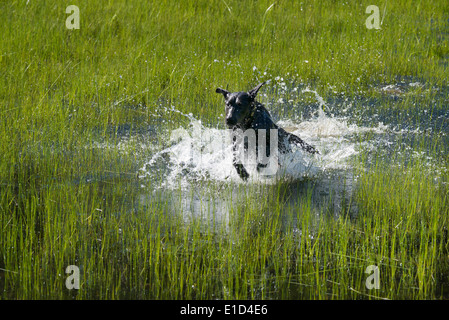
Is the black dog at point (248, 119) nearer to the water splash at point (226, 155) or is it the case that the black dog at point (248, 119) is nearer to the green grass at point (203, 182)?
the water splash at point (226, 155)

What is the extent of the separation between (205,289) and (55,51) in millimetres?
6993

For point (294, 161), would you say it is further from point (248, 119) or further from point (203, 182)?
point (203, 182)

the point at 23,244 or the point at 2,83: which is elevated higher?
the point at 2,83

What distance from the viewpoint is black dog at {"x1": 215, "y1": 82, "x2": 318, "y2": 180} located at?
6.23m

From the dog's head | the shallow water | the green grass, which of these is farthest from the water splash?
the dog's head

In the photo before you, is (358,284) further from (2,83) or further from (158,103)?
(2,83)

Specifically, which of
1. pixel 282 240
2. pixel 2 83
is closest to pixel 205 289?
A: pixel 282 240

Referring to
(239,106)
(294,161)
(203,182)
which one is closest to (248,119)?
(239,106)

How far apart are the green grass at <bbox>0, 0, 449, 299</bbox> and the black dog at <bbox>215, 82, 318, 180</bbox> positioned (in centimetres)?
62

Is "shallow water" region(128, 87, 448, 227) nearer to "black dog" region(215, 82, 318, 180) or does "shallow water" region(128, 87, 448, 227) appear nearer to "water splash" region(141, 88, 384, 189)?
"water splash" region(141, 88, 384, 189)

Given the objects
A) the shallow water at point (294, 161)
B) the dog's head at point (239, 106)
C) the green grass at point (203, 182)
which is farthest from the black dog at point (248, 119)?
the green grass at point (203, 182)

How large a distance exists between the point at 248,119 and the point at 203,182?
875 millimetres

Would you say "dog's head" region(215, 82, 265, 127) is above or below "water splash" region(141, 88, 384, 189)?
above
